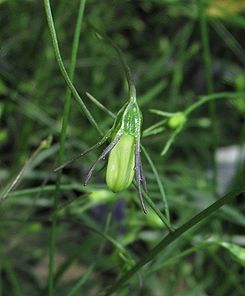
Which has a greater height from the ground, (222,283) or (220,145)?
(222,283)

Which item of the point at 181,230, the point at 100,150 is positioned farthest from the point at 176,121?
the point at 100,150

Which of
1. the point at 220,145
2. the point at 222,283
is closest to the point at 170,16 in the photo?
the point at 220,145

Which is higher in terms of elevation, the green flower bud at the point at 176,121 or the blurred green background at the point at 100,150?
the green flower bud at the point at 176,121

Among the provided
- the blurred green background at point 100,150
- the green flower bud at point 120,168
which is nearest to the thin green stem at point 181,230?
the green flower bud at point 120,168

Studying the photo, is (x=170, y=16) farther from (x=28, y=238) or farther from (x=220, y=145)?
(x=28, y=238)

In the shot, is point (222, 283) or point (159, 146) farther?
point (159, 146)

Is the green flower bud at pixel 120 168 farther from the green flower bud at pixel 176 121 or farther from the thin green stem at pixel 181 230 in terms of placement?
the green flower bud at pixel 176 121

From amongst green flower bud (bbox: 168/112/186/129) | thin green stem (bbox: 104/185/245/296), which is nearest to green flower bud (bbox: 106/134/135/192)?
thin green stem (bbox: 104/185/245/296)
